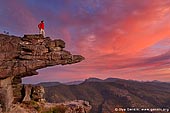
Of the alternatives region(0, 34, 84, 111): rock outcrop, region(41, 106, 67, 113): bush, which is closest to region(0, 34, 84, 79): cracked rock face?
region(0, 34, 84, 111): rock outcrop

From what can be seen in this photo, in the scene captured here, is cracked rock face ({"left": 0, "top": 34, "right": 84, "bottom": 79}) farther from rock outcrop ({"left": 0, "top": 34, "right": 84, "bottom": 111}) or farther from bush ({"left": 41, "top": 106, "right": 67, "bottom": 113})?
bush ({"left": 41, "top": 106, "right": 67, "bottom": 113})

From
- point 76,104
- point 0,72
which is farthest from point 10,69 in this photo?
point 76,104

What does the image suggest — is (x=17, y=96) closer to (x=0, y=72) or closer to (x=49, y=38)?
(x=0, y=72)

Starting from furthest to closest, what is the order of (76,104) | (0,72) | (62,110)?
(76,104)
(62,110)
(0,72)

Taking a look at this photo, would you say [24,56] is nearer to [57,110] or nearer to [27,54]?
[27,54]

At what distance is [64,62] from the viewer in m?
49.6

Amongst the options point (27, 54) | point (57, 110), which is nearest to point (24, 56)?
point (27, 54)

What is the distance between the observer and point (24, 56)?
47.2 meters

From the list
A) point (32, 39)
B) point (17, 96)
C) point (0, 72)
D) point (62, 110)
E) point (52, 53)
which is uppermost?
point (32, 39)

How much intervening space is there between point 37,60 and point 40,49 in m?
2.22

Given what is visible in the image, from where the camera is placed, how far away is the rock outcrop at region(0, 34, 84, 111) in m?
46.6

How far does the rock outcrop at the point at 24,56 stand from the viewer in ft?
153

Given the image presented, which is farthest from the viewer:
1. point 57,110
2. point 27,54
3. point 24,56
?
point 57,110

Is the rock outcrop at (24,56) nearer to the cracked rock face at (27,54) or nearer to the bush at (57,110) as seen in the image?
the cracked rock face at (27,54)
